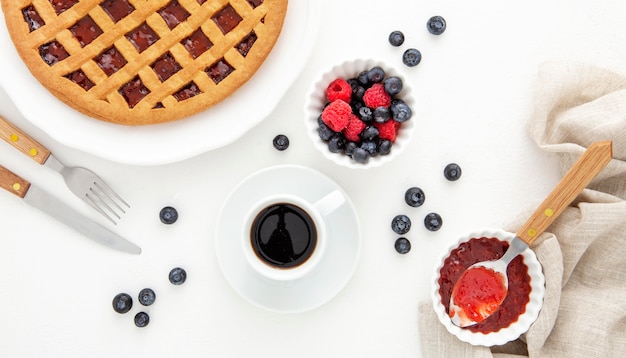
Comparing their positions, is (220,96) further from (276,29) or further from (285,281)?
(285,281)

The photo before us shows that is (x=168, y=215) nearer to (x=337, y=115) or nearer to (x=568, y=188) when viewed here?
(x=337, y=115)

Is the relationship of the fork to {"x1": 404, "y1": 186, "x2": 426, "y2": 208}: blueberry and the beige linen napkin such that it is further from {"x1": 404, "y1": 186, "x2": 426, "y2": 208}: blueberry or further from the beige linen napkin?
the beige linen napkin

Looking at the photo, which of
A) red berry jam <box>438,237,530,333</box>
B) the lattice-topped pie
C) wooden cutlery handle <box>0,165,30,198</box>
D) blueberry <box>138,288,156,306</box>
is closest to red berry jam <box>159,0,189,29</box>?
the lattice-topped pie

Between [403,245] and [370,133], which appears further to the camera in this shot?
[403,245]

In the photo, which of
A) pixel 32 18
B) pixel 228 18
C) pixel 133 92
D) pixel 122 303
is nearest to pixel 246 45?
pixel 228 18

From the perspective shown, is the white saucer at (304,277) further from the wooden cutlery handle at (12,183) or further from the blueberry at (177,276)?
the wooden cutlery handle at (12,183)

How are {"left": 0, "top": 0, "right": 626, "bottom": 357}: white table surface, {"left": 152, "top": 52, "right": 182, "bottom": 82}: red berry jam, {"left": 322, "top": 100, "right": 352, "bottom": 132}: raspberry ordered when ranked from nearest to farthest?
1. {"left": 322, "top": 100, "right": 352, "bottom": 132}: raspberry
2. {"left": 152, "top": 52, "right": 182, "bottom": 82}: red berry jam
3. {"left": 0, "top": 0, "right": 626, "bottom": 357}: white table surface
